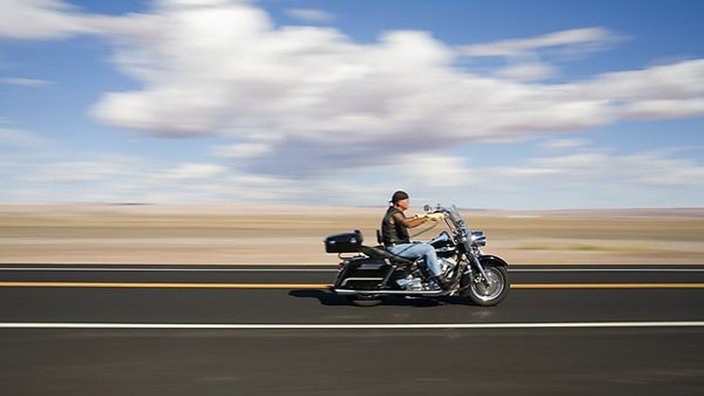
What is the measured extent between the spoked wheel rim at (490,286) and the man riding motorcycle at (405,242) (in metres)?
0.45

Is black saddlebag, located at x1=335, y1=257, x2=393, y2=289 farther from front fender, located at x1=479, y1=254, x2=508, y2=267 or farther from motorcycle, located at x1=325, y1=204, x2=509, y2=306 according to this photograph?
front fender, located at x1=479, y1=254, x2=508, y2=267

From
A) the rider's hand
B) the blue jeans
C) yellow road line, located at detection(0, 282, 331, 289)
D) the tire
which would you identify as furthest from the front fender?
yellow road line, located at detection(0, 282, 331, 289)

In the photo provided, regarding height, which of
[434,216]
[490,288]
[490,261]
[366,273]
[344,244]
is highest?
[434,216]

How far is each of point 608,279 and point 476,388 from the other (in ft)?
29.6

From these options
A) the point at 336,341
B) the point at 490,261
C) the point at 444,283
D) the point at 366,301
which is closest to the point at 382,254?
the point at 366,301

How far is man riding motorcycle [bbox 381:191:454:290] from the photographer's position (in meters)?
10.3

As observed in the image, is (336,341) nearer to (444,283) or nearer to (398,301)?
(444,283)

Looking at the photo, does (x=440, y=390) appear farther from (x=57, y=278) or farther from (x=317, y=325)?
(x=57, y=278)

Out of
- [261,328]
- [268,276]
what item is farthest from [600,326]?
[268,276]

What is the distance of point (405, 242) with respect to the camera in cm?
1054

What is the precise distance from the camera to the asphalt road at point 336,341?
639cm

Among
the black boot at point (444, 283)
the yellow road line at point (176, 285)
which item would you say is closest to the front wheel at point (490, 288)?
the black boot at point (444, 283)

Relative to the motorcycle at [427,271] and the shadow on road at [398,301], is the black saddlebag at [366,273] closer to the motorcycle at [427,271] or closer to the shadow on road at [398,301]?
the motorcycle at [427,271]

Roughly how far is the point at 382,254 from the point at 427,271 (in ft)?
2.37
